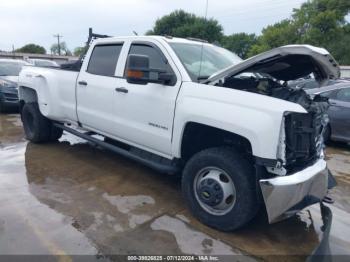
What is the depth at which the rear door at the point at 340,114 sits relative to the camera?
300 inches

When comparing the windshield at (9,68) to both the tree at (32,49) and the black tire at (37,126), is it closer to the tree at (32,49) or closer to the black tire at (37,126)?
the black tire at (37,126)

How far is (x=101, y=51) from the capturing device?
17.1 feet

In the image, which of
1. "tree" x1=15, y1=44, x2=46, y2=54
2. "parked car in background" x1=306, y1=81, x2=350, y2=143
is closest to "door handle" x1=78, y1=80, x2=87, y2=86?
"parked car in background" x1=306, y1=81, x2=350, y2=143

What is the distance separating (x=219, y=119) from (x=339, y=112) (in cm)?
550

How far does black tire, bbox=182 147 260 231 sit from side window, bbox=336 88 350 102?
5530 mm

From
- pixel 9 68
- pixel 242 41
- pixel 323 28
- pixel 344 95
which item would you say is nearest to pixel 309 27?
pixel 323 28

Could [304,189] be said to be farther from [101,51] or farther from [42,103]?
[42,103]

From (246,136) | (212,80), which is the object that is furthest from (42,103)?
(246,136)

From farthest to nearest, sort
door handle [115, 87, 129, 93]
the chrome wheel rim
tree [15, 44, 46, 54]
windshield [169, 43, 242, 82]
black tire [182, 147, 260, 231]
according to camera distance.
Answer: tree [15, 44, 46, 54], door handle [115, 87, 129, 93], windshield [169, 43, 242, 82], the chrome wheel rim, black tire [182, 147, 260, 231]

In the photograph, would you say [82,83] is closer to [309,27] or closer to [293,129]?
[293,129]

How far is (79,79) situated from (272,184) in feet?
11.7

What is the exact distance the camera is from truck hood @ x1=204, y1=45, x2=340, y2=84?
10.5 ft

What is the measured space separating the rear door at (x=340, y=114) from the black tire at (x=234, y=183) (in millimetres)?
5210

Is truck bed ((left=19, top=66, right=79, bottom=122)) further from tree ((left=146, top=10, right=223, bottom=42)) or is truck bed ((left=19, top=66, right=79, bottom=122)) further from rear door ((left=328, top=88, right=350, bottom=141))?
tree ((left=146, top=10, right=223, bottom=42))
